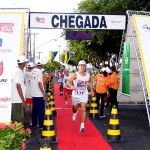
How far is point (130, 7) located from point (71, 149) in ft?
52.9

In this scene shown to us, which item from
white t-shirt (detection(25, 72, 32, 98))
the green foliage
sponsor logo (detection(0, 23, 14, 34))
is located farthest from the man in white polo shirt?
the green foliage

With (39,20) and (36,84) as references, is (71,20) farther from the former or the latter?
(36,84)

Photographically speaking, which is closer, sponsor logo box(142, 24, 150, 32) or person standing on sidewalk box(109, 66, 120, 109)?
sponsor logo box(142, 24, 150, 32)

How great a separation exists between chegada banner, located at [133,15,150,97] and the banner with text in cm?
309

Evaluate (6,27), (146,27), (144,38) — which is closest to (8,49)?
(6,27)

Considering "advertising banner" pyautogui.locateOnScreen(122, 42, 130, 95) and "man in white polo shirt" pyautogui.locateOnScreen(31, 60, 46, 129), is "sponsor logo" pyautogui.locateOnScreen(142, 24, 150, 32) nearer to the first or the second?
"man in white polo shirt" pyautogui.locateOnScreen(31, 60, 46, 129)

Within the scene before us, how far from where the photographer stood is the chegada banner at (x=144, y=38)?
983cm

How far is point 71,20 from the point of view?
1382 centimetres

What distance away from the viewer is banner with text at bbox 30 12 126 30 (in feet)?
45.3

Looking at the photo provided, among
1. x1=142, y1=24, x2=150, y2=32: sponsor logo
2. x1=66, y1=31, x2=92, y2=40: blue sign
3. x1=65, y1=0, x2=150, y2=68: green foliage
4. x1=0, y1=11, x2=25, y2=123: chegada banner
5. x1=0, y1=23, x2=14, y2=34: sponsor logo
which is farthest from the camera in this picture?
x1=65, y1=0, x2=150, y2=68: green foliage

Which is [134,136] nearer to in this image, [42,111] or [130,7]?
[42,111]

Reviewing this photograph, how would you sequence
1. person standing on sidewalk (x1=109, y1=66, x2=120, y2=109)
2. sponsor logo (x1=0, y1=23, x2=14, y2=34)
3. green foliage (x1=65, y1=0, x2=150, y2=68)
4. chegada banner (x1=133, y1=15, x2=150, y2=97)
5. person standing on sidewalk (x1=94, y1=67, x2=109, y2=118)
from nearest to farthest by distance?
sponsor logo (x1=0, y1=23, x2=14, y2=34) → chegada banner (x1=133, y1=15, x2=150, y2=97) → person standing on sidewalk (x1=94, y1=67, x2=109, y2=118) → person standing on sidewalk (x1=109, y1=66, x2=120, y2=109) → green foliage (x1=65, y1=0, x2=150, y2=68)

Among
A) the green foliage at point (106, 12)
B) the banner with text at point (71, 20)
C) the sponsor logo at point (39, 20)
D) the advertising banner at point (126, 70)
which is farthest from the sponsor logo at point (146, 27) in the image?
the green foliage at point (106, 12)

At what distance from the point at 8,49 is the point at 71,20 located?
5.08 meters
